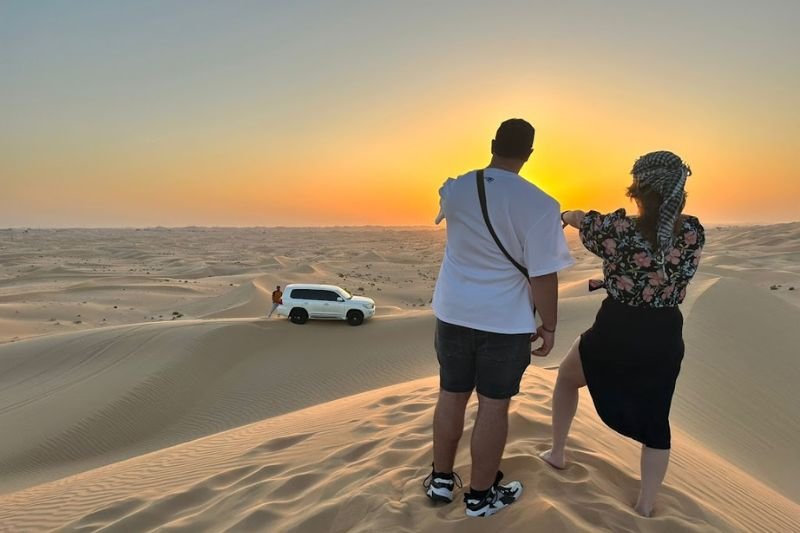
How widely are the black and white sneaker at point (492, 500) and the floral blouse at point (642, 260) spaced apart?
1.39m

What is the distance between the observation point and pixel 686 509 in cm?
310

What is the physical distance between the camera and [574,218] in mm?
2945

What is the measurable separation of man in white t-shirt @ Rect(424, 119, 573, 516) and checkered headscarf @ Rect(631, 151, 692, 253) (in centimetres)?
50

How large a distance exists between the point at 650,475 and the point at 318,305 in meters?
12.7

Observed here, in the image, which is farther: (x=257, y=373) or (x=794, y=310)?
(x=257, y=373)

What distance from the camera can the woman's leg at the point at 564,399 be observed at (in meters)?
3.24

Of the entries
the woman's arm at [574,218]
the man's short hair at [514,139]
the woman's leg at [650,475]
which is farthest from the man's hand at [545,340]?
the man's short hair at [514,139]

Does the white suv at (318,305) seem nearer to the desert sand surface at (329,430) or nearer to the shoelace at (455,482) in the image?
the desert sand surface at (329,430)

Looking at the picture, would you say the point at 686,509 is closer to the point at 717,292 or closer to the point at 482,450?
the point at 482,450

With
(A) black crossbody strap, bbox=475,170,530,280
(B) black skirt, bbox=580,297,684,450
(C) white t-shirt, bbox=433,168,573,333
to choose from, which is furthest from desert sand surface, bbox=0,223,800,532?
(A) black crossbody strap, bbox=475,170,530,280

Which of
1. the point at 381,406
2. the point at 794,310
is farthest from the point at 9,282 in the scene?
the point at 794,310

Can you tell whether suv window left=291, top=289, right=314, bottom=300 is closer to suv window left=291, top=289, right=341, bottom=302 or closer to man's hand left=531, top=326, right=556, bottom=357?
suv window left=291, top=289, right=341, bottom=302

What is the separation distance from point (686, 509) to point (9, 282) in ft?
128

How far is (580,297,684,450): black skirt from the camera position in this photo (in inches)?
109
